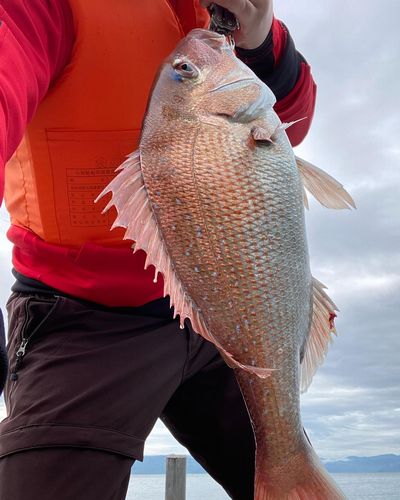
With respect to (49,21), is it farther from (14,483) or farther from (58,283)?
(14,483)

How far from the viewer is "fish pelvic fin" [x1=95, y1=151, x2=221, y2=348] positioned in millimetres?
1389

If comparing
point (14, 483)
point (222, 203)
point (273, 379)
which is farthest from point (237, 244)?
point (14, 483)

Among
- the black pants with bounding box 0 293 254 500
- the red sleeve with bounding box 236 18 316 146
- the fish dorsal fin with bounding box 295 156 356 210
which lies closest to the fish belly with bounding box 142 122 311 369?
the fish dorsal fin with bounding box 295 156 356 210

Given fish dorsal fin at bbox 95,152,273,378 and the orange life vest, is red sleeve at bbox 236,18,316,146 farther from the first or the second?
fish dorsal fin at bbox 95,152,273,378

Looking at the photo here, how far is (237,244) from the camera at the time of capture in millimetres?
1402

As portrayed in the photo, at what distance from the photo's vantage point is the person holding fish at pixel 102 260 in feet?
4.89

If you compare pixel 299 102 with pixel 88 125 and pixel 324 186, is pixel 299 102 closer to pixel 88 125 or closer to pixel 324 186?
pixel 324 186

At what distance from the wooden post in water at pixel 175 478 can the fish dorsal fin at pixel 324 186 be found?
4.07 meters

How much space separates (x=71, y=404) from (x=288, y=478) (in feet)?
2.30

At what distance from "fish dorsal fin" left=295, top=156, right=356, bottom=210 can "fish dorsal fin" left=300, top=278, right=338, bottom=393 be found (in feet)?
0.85

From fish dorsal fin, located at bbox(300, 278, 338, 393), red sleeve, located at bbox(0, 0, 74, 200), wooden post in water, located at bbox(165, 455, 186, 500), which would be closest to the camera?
red sleeve, located at bbox(0, 0, 74, 200)

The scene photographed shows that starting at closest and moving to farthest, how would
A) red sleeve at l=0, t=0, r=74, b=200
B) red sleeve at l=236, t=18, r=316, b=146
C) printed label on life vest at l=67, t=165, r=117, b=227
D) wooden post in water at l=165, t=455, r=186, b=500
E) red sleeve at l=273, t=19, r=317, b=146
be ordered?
red sleeve at l=0, t=0, r=74, b=200 < printed label on life vest at l=67, t=165, r=117, b=227 < red sleeve at l=236, t=18, r=316, b=146 < red sleeve at l=273, t=19, r=317, b=146 < wooden post in water at l=165, t=455, r=186, b=500

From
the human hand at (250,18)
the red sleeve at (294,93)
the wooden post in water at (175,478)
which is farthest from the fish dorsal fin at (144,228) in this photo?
the wooden post in water at (175,478)

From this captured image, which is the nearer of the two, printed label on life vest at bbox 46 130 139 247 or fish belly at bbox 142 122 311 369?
fish belly at bbox 142 122 311 369
